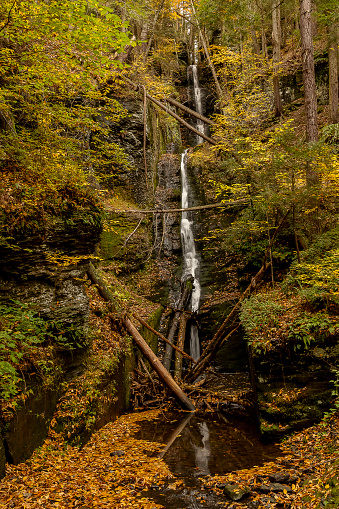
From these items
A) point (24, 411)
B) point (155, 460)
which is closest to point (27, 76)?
point (24, 411)

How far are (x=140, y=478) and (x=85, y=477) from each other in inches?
33.9

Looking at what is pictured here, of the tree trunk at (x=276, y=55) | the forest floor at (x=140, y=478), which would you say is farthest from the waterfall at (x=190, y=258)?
the forest floor at (x=140, y=478)

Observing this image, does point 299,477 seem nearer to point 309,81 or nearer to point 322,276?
point 322,276

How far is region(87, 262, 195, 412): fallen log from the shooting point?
8586 millimetres

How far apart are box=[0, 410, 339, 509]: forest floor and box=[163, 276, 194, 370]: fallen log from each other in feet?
15.8

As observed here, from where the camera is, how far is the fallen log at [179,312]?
11016 millimetres

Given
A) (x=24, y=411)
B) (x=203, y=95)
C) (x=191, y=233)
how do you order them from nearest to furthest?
(x=24, y=411) → (x=191, y=233) → (x=203, y=95)

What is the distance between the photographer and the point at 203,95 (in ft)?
83.8

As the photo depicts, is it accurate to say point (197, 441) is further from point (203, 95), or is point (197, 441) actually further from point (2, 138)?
point (203, 95)

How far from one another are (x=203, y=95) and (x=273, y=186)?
19965 mm

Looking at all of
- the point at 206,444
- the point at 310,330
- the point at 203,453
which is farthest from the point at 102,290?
the point at 310,330

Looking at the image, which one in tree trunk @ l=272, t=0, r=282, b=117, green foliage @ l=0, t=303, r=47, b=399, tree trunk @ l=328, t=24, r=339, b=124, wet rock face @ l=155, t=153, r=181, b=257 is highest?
tree trunk @ l=272, t=0, r=282, b=117

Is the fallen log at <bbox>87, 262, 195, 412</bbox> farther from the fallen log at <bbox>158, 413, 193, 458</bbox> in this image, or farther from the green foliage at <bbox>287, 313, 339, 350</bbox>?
the green foliage at <bbox>287, 313, 339, 350</bbox>

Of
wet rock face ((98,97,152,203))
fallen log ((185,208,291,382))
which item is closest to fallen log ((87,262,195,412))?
fallen log ((185,208,291,382))
